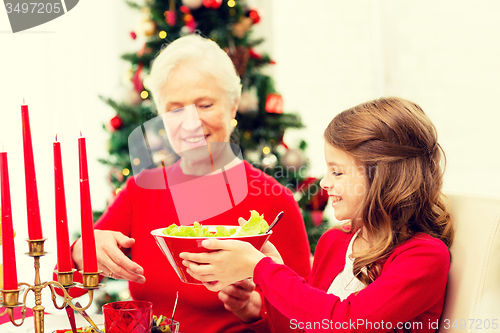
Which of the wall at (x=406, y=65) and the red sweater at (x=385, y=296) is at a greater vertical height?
the wall at (x=406, y=65)

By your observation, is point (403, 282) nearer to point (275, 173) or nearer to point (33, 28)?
point (275, 173)

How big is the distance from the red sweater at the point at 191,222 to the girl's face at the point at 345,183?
0.43 m

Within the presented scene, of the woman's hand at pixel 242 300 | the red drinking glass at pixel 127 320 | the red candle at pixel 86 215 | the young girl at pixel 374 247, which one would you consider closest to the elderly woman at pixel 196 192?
the woman's hand at pixel 242 300

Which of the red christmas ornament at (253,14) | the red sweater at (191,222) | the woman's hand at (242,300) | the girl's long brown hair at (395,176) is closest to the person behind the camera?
the girl's long brown hair at (395,176)

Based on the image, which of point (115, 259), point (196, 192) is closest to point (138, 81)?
point (196, 192)

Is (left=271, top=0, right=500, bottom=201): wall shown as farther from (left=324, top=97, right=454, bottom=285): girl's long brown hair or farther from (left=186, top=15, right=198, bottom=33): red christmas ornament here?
(left=324, top=97, right=454, bottom=285): girl's long brown hair

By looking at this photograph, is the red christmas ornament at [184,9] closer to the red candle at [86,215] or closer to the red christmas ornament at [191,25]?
the red christmas ornament at [191,25]

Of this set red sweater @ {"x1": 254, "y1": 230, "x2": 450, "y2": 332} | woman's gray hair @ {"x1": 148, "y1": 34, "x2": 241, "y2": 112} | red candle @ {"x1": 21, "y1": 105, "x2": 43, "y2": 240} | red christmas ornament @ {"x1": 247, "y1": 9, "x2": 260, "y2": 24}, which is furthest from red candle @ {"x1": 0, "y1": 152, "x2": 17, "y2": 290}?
red christmas ornament @ {"x1": 247, "y1": 9, "x2": 260, "y2": 24}

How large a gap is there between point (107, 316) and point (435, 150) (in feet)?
2.56

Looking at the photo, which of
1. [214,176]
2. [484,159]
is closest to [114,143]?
[214,176]

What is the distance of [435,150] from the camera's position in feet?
3.29

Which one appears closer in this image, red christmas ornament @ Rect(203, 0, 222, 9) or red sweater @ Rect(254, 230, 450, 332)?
red sweater @ Rect(254, 230, 450, 332)

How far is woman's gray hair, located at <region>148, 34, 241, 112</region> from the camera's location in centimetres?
140

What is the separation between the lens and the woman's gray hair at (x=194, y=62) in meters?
1.40
